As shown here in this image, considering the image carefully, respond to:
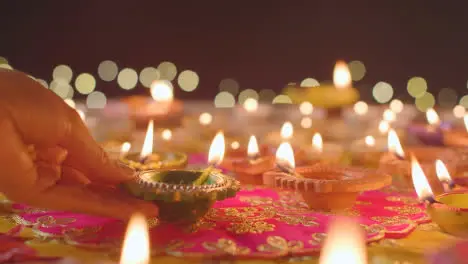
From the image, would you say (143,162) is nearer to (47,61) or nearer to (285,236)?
(285,236)

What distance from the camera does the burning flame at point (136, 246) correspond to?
1.09 meters

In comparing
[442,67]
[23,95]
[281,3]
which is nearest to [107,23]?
[281,3]

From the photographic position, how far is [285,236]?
5.08 ft

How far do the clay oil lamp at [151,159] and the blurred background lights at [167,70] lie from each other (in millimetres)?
5925

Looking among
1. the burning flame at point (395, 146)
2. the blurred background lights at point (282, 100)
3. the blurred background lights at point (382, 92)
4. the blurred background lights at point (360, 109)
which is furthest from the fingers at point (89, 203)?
the blurred background lights at point (382, 92)

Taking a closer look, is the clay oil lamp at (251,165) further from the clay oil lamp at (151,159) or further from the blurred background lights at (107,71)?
the blurred background lights at (107,71)

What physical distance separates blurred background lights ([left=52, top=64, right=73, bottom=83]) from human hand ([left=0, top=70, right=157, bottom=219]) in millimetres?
6466

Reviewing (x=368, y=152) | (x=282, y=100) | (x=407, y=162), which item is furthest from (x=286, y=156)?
(x=282, y=100)

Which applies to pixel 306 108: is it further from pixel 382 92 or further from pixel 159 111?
pixel 382 92

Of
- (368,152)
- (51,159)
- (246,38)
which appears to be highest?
(246,38)

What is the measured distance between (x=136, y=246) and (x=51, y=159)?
0.52m

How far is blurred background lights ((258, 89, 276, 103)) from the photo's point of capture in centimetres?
792

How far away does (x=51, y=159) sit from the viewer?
1.52m

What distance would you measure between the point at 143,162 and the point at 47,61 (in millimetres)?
6218
